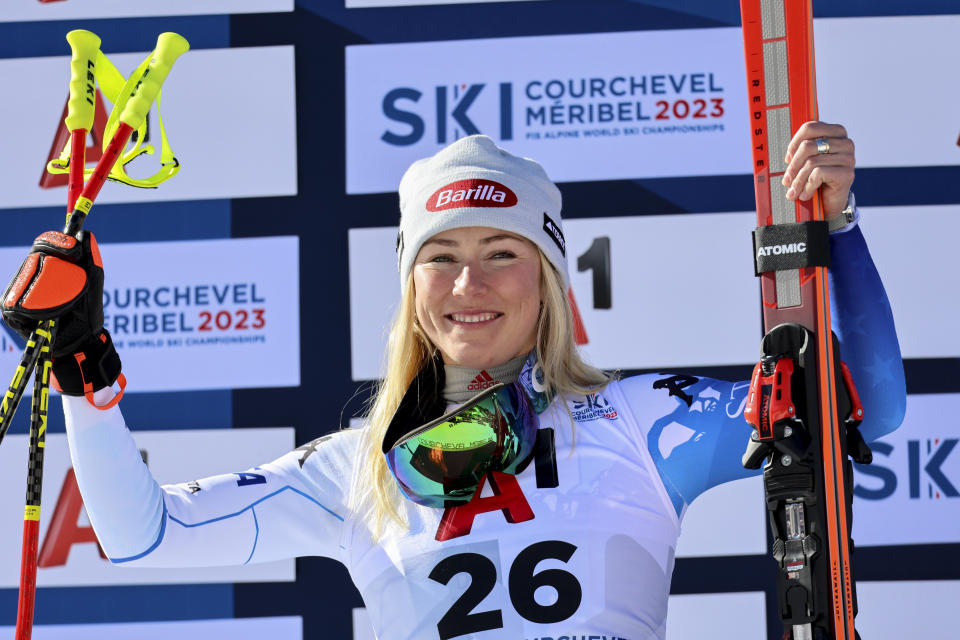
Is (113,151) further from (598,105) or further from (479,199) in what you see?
(598,105)

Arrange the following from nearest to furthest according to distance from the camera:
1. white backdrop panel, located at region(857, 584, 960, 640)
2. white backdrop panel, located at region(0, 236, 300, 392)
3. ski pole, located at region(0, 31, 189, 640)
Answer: ski pole, located at region(0, 31, 189, 640), white backdrop panel, located at region(857, 584, 960, 640), white backdrop panel, located at region(0, 236, 300, 392)

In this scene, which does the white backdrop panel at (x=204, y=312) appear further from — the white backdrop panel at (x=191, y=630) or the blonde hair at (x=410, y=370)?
the blonde hair at (x=410, y=370)

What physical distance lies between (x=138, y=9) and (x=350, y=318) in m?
1.02

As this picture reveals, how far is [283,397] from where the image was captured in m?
2.50

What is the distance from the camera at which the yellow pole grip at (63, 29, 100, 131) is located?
1.44 m

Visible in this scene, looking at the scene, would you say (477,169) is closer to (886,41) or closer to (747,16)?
(747,16)

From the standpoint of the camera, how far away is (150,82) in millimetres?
1454

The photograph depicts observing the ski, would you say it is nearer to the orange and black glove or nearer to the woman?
the woman

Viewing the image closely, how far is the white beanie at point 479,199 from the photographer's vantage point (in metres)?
1.61

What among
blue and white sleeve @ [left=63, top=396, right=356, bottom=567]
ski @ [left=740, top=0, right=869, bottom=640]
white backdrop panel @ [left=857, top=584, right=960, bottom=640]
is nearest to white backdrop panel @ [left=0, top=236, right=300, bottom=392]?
blue and white sleeve @ [left=63, top=396, right=356, bottom=567]

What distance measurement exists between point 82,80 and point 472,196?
635mm

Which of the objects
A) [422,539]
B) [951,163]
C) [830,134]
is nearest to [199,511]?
[422,539]

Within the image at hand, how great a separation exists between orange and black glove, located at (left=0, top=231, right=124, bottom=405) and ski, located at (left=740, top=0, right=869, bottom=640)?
95 cm

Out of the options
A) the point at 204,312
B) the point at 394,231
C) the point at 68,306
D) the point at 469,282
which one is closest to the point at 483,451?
the point at 469,282
